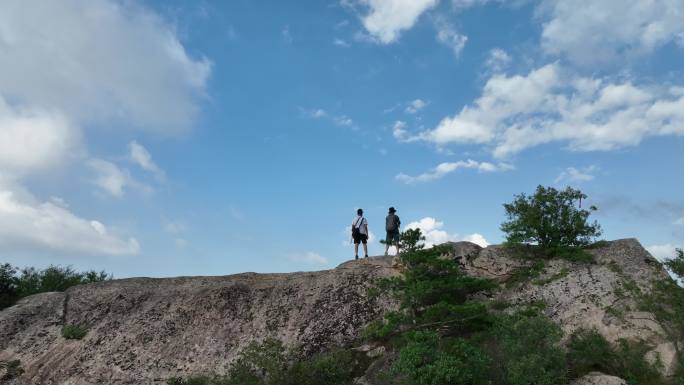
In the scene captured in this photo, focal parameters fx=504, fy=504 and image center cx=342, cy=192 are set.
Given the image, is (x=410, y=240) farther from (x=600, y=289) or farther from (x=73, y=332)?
(x=73, y=332)

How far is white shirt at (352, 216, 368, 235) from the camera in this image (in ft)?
85.3

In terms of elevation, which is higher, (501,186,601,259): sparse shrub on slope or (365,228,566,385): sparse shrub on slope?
(501,186,601,259): sparse shrub on slope

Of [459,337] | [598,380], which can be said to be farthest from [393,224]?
[598,380]

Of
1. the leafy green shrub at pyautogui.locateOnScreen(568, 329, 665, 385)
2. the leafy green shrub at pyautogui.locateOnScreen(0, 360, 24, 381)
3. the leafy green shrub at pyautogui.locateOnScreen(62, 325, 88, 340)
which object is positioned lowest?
the leafy green shrub at pyautogui.locateOnScreen(568, 329, 665, 385)

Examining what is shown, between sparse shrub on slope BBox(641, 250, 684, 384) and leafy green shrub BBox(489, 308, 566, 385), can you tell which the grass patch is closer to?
sparse shrub on slope BBox(641, 250, 684, 384)

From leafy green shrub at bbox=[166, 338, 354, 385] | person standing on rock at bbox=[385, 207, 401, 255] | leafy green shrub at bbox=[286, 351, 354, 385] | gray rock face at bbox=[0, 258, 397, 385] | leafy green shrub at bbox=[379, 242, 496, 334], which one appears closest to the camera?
leafy green shrub at bbox=[379, 242, 496, 334]

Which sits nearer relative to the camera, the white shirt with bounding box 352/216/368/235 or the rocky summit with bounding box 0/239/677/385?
the rocky summit with bounding box 0/239/677/385

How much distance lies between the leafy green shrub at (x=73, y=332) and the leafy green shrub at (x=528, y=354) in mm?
18865

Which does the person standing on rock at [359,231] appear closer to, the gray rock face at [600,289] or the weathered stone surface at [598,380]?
the gray rock face at [600,289]

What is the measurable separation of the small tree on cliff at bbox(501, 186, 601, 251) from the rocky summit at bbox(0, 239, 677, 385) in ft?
2.90

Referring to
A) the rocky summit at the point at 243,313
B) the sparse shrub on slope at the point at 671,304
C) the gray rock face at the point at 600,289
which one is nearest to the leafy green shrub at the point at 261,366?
the rocky summit at the point at 243,313

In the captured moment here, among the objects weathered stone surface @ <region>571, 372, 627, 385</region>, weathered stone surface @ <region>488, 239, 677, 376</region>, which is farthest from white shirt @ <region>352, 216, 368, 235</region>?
weathered stone surface @ <region>571, 372, 627, 385</region>

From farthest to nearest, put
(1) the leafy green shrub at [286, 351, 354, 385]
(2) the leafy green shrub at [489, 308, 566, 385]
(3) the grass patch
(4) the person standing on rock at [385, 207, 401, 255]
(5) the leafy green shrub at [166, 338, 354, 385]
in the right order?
1. (4) the person standing on rock at [385, 207, 401, 255]
2. (3) the grass patch
3. (5) the leafy green shrub at [166, 338, 354, 385]
4. (1) the leafy green shrub at [286, 351, 354, 385]
5. (2) the leafy green shrub at [489, 308, 566, 385]

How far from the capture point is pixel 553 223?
22.4m
